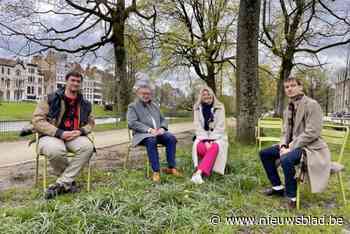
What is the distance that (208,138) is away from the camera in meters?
4.88

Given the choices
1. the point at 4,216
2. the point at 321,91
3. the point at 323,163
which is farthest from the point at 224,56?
the point at 321,91

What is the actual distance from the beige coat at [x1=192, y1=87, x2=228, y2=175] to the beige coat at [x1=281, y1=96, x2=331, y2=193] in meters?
1.14

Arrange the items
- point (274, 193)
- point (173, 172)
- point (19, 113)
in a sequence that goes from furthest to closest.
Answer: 1. point (19, 113)
2. point (173, 172)
3. point (274, 193)

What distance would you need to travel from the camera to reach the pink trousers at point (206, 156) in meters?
4.48

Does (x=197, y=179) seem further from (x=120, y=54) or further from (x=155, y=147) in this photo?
(x=120, y=54)

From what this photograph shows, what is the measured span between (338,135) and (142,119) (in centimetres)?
281

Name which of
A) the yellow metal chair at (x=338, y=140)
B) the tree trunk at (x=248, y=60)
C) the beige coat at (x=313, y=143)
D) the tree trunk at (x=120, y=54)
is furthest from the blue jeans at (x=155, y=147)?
the tree trunk at (x=120, y=54)

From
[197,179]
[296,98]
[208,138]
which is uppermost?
[296,98]

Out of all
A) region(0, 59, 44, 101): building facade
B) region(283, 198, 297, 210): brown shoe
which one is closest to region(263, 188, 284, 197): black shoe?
region(283, 198, 297, 210): brown shoe

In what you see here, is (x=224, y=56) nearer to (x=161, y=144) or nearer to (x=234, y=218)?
(x=161, y=144)

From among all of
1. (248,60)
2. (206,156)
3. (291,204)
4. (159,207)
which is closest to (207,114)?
(206,156)

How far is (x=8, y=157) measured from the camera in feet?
21.8

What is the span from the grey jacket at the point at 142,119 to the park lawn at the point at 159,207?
658 mm

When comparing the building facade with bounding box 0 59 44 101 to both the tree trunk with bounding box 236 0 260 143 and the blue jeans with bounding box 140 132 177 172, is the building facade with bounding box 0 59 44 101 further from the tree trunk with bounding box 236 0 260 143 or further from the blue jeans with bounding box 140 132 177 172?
the blue jeans with bounding box 140 132 177 172
